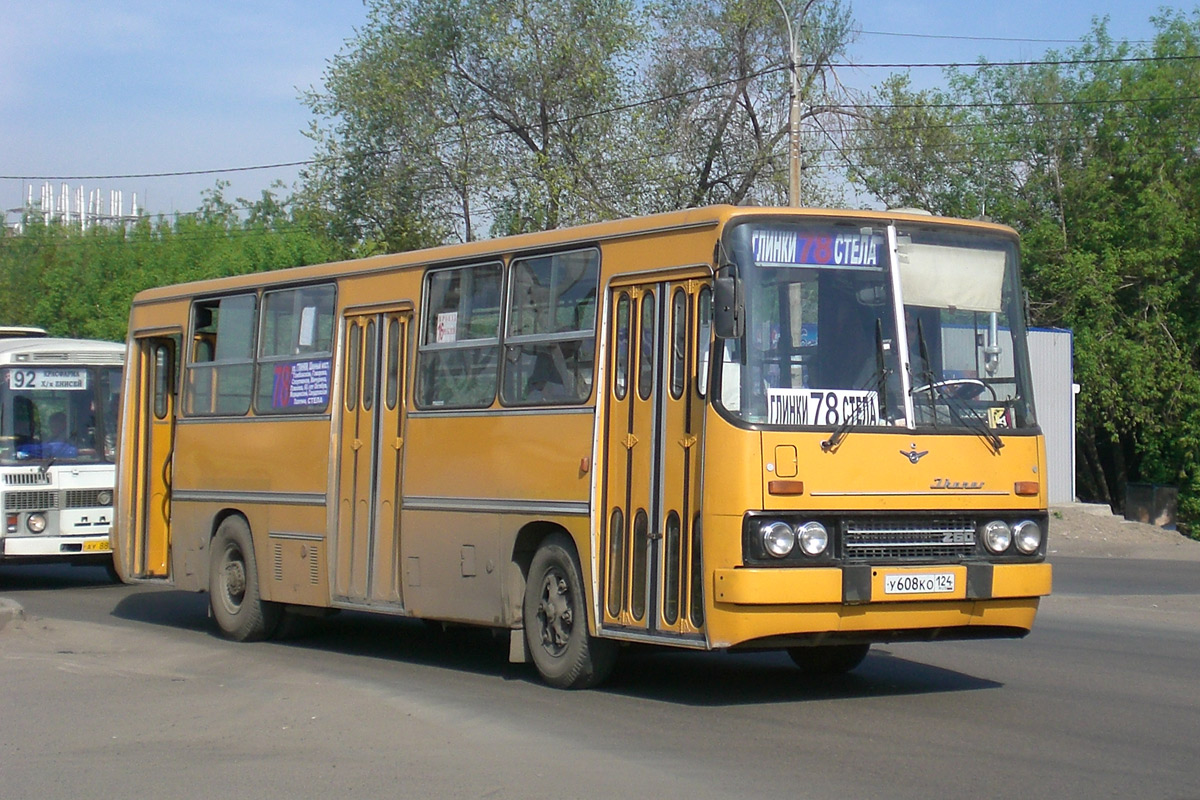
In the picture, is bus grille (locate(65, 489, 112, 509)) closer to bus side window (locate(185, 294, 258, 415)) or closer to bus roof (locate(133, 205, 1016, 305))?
bus side window (locate(185, 294, 258, 415))

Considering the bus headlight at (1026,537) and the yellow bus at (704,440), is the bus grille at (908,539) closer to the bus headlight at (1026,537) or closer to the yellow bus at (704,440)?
the yellow bus at (704,440)

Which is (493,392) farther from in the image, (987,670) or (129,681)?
(987,670)

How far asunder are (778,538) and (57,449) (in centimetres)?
1243

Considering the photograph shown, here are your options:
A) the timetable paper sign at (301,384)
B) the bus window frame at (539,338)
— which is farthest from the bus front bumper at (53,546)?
the bus window frame at (539,338)

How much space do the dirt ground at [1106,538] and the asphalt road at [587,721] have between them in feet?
50.3

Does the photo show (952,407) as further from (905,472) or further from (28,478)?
(28,478)

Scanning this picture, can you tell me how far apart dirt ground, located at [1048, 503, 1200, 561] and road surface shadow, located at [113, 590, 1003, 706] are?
52.4 ft

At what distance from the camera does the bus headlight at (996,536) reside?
352 inches

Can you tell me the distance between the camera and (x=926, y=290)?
29.8 ft

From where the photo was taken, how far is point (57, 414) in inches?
723

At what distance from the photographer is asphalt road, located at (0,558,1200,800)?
22.9 ft

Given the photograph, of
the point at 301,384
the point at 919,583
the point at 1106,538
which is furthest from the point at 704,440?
the point at 1106,538

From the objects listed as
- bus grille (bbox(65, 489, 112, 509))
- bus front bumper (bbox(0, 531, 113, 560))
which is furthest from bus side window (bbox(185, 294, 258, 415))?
bus grille (bbox(65, 489, 112, 509))

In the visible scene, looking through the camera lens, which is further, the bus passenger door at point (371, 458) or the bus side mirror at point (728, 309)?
the bus passenger door at point (371, 458)
